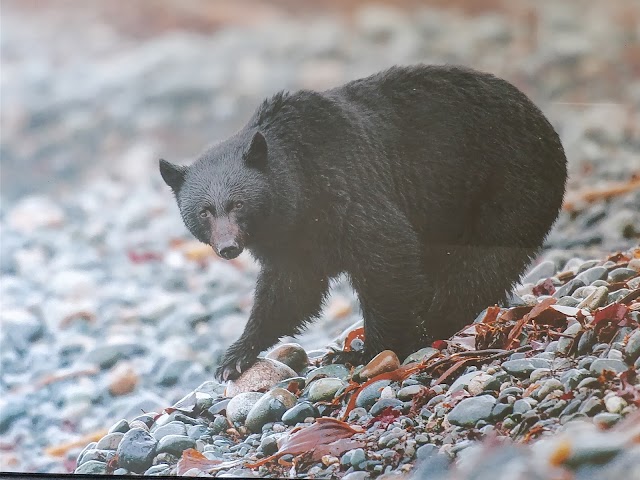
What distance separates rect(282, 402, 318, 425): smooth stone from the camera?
9.04 ft

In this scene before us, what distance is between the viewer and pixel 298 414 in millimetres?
2760

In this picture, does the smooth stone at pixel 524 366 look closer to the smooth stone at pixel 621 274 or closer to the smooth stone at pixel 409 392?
the smooth stone at pixel 409 392

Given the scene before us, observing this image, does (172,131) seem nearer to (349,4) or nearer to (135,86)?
(135,86)

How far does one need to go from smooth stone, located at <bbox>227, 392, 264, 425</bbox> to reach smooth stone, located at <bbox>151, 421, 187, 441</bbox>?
194 millimetres

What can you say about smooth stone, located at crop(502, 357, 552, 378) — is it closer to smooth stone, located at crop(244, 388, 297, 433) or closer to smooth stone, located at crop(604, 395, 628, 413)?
smooth stone, located at crop(604, 395, 628, 413)

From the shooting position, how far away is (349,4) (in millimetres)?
3105

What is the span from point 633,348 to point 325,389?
1.07 m

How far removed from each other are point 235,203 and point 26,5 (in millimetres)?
1507

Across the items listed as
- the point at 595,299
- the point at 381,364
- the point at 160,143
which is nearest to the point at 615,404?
the point at 595,299

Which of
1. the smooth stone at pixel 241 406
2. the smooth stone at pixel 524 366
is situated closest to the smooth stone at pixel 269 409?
the smooth stone at pixel 241 406

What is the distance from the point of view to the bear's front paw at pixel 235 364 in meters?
2.96

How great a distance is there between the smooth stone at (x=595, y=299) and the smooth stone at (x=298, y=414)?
1.03 meters

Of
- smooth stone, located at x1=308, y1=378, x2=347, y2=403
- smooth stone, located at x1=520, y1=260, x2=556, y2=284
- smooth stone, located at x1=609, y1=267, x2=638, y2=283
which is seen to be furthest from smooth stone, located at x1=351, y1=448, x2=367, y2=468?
smooth stone, located at x1=609, y1=267, x2=638, y2=283

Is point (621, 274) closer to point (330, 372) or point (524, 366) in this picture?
point (524, 366)
